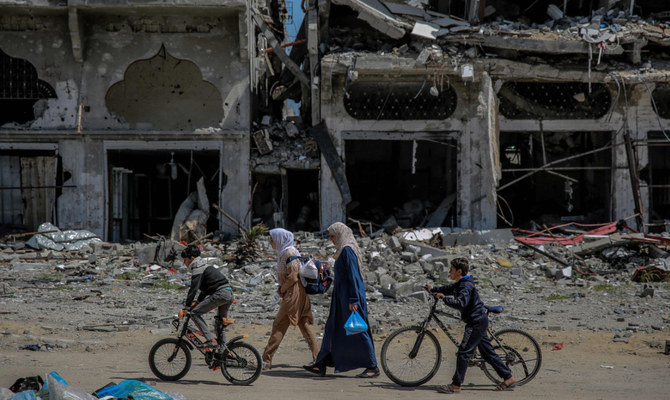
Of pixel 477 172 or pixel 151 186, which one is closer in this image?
pixel 477 172

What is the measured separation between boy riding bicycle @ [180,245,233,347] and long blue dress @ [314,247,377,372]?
1.01m

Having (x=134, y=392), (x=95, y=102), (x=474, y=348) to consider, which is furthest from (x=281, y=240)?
(x=95, y=102)

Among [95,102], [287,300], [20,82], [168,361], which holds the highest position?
[20,82]

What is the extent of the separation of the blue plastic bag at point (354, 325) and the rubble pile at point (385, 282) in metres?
2.45

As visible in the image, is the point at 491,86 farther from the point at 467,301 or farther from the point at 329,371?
the point at 467,301

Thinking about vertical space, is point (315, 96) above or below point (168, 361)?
above

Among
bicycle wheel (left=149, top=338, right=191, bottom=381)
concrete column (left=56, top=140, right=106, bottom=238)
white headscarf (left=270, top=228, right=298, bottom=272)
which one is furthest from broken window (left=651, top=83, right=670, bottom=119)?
bicycle wheel (left=149, top=338, right=191, bottom=381)

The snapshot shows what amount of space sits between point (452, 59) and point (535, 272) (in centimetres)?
542

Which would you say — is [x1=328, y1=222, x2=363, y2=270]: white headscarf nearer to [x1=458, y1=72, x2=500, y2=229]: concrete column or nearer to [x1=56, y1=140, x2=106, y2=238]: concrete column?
[x1=458, y1=72, x2=500, y2=229]: concrete column

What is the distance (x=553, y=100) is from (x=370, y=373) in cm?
1239

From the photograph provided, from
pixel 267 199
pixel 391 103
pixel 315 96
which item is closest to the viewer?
pixel 315 96

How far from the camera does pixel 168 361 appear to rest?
6059 mm

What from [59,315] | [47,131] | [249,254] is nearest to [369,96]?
[249,254]

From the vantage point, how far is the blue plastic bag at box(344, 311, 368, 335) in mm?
5969
